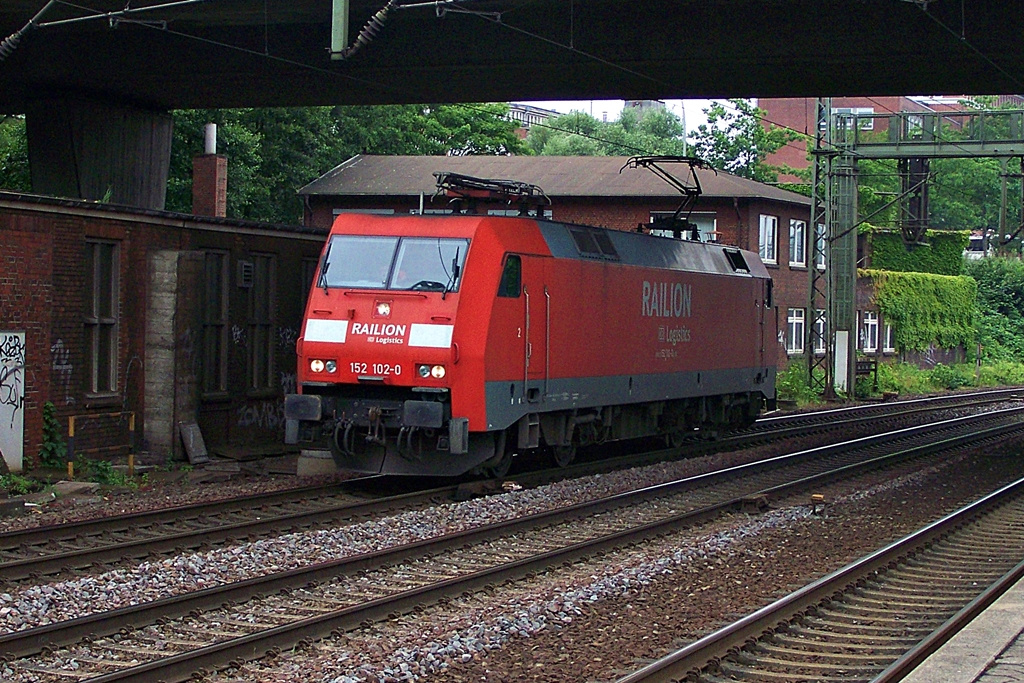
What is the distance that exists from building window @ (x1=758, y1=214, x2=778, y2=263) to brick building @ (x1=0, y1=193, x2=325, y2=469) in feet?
75.8

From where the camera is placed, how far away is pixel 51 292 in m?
15.8

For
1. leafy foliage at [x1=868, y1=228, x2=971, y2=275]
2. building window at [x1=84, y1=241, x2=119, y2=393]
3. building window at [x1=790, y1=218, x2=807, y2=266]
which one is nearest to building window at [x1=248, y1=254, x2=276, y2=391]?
building window at [x1=84, y1=241, x2=119, y2=393]

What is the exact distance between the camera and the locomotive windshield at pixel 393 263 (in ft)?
47.0

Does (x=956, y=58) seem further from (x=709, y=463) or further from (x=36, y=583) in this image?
(x=36, y=583)

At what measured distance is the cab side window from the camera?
14.5 m

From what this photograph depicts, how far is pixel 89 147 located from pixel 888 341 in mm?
31688

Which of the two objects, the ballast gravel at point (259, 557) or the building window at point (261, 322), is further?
the building window at point (261, 322)

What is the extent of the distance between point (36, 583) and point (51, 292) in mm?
6811

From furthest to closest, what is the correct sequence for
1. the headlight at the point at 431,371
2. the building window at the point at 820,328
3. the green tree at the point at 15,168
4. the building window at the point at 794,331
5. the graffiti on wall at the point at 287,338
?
1. the building window at the point at 794,331
2. the building window at the point at 820,328
3. the green tree at the point at 15,168
4. the graffiti on wall at the point at 287,338
5. the headlight at the point at 431,371

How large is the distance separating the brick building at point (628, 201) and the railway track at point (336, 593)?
24.8 metres

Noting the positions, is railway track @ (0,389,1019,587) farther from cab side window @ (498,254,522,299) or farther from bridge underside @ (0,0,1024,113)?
bridge underside @ (0,0,1024,113)

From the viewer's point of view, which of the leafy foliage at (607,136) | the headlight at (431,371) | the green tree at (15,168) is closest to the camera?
the headlight at (431,371)

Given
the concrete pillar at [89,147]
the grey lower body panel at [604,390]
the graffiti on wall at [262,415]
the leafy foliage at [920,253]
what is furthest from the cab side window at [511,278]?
the leafy foliage at [920,253]

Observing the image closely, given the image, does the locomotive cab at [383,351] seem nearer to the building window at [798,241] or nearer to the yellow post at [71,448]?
the yellow post at [71,448]
